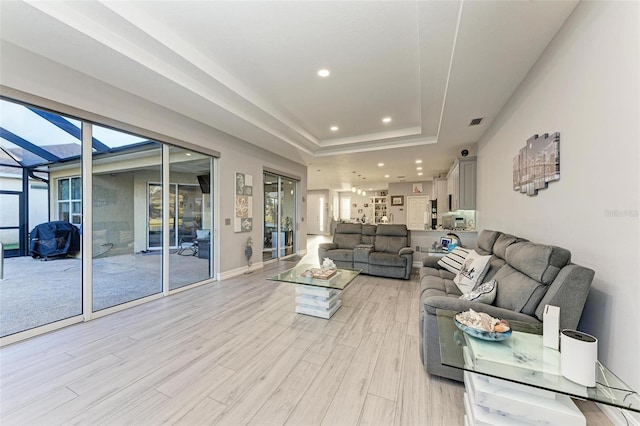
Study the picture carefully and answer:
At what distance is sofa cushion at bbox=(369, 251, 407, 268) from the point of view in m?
4.57

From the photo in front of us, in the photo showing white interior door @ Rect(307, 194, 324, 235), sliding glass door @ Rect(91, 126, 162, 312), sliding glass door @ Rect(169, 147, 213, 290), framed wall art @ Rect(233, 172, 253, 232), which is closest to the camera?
sliding glass door @ Rect(91, 126, 162, 312)

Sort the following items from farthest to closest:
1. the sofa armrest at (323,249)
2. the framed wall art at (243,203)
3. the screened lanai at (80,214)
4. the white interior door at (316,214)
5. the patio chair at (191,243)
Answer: the white interior door at (316,214), the sofa armrest at (323,249), the framed wall art at (243,203), the patio chair at (191,243), the screened lanai at (80,214)

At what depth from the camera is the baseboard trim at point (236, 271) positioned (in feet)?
14.9

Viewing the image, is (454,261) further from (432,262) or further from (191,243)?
(191,243)

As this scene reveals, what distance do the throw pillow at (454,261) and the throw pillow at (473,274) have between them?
1.29 feet

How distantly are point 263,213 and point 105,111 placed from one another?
3.34 m

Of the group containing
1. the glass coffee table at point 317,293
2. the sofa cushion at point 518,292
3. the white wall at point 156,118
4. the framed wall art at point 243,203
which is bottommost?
the glass coffee table at point 317,293

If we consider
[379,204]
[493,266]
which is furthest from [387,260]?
[379,204]

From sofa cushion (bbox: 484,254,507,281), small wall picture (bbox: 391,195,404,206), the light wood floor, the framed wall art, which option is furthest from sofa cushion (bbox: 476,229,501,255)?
small wall picture (bbox: 391,195,404,206)

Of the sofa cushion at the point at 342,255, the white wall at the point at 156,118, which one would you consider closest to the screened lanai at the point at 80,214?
the white wall at the point at 156,118

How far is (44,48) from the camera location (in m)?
2.13

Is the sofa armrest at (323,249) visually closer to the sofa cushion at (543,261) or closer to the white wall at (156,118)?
the white wall at (156,118)

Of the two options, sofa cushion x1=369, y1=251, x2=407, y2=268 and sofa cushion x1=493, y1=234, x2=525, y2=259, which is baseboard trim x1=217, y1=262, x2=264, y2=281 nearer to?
sofa cushion x1=369, y1=251, x2=407, y2=268

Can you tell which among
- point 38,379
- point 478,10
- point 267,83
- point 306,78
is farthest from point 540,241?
point 38,379
